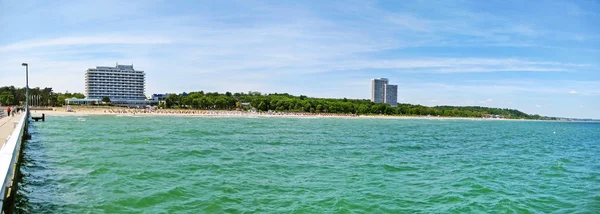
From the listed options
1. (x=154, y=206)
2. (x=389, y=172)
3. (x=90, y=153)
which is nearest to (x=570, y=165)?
(x=389, y=172)

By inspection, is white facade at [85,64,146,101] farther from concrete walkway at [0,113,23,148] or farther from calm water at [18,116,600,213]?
calm water at [18,116,600,213]

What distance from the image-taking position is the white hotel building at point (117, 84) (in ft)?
611

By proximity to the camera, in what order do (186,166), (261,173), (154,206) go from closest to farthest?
(154,206)
(261,173)
(186,166)

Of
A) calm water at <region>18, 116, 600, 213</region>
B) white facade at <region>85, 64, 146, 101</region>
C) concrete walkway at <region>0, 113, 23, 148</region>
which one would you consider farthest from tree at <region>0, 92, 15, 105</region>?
calm water at <region>18, 116, 600, 213</region>

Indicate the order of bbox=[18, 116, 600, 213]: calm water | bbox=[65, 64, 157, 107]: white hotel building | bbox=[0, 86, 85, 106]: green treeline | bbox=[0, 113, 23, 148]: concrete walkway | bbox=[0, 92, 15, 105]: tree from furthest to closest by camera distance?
bbox=[65, 64, 157, 107]: white hotel building
bbox=[0, 86, 85, 106]: green treeline
bbox=[0, 92, 15, 105]: tree
bbox=[0, 113, 23, 148]: concrete walkway
bbox=[18, 116, 600, 213]: calm water

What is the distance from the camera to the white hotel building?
18625cm

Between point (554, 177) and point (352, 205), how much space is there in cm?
1388

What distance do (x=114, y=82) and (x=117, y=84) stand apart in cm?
162

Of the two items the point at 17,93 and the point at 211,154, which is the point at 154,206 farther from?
the point at 17,93

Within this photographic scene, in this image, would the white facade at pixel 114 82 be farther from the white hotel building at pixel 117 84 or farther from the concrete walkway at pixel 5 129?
the concrete walkway at pixel 5 129

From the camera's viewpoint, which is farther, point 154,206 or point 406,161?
point 406,161

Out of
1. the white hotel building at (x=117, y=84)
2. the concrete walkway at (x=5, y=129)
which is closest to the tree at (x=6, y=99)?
the white hotel building at (x=117, y=84)

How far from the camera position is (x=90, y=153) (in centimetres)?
2428

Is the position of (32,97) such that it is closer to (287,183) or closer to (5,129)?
(5,129)
